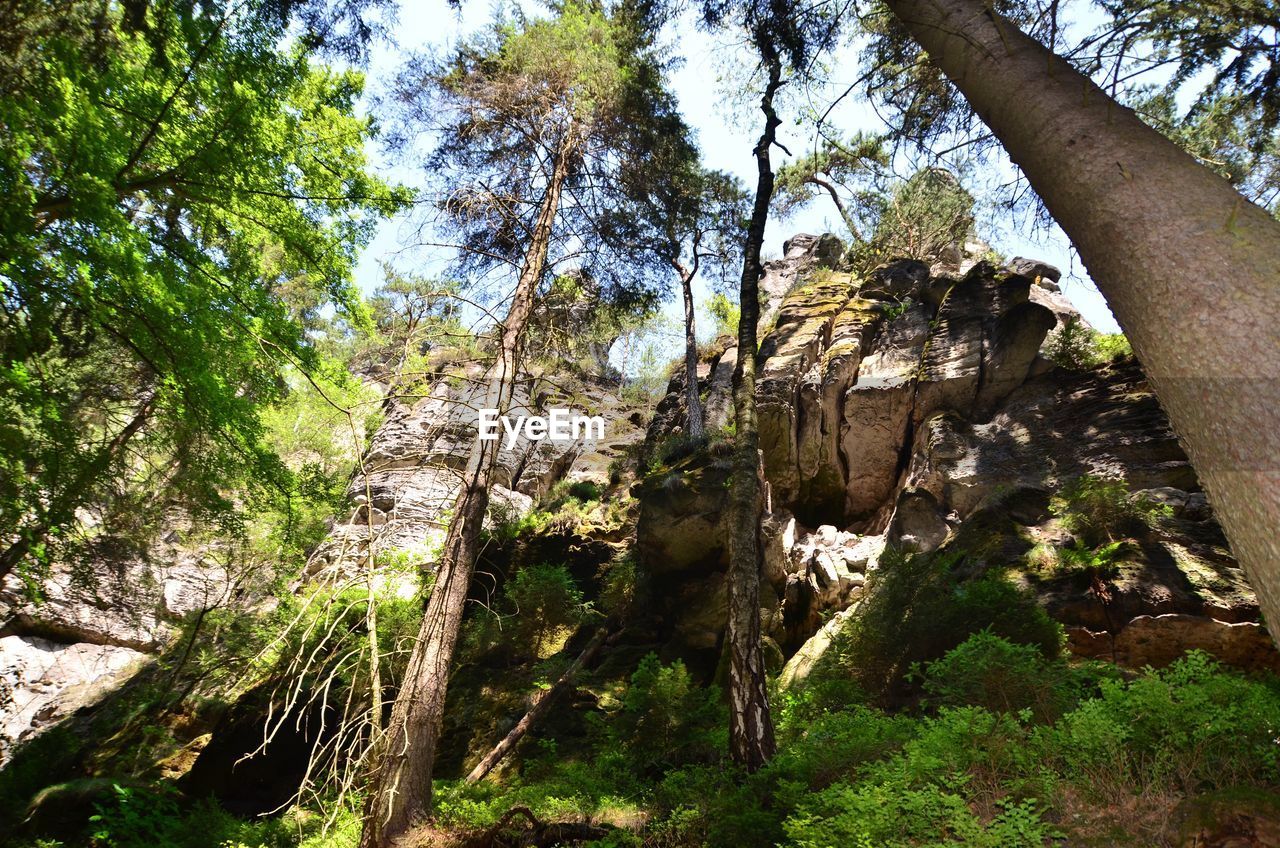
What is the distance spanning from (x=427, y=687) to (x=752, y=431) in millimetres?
4328

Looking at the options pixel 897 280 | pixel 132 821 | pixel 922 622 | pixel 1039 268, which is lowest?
pixel 132 821

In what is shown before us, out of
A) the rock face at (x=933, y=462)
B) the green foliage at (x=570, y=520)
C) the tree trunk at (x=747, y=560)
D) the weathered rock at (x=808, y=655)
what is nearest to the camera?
the tree trunk at (x=747, y=560)

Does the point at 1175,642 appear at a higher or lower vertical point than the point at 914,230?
lower

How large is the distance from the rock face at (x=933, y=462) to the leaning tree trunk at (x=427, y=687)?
18.6 feet

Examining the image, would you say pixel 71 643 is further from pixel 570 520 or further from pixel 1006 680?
pixel 1006 680

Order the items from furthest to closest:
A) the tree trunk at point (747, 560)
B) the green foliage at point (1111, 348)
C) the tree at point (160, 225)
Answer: the green foliage at point (1111, 348) → the tree at point (160, 225) → the tree trunk at point (747, 560)

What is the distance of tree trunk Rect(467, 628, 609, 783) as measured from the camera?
27.9 feet

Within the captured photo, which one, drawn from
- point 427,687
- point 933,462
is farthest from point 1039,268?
point 427,687

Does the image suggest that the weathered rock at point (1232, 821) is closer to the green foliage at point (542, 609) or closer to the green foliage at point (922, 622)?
the green foliage at point (922, 622)

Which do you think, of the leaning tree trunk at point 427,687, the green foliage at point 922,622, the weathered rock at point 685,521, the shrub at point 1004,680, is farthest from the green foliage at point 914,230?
the shrub at point 1004,680

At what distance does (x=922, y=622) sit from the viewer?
22.7 feet

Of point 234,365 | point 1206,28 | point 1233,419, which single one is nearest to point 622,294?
point 234,365

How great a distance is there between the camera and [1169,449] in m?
8.77

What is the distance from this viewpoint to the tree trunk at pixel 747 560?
5.51 meters
